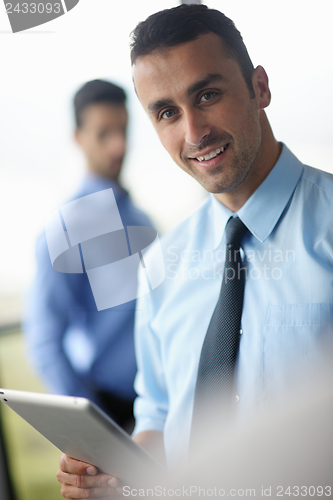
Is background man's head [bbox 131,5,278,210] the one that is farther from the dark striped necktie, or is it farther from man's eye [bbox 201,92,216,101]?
the dark striped necktie

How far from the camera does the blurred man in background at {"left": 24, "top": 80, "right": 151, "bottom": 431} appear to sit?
100cm

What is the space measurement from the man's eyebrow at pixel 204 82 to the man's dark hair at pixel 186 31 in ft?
0.19

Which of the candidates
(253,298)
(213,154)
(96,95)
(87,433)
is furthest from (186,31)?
(87,433)

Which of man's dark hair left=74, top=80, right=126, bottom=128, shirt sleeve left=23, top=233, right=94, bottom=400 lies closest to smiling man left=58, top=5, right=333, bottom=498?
man's dark hair left=74, top=80, right=126, bottom=128

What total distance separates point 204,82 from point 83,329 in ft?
2.32

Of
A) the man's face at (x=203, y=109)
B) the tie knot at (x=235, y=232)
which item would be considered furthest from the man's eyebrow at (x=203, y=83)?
the tie knot at (x=235, y=232)

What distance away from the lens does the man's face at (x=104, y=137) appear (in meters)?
0.97

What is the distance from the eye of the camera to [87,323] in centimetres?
104

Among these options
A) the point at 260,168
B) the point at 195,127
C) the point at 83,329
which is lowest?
→ the point at 83,329

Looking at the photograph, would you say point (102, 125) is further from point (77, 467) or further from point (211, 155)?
point (77, 467)

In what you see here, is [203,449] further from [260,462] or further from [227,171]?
[227,171]

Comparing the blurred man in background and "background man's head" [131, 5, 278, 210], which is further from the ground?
"background man's head" [131, 5, 278, 210]

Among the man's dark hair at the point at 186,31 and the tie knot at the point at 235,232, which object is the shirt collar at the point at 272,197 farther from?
the man's dark hair at the point at 186,31

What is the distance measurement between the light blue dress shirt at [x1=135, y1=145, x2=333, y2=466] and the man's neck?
3cm
